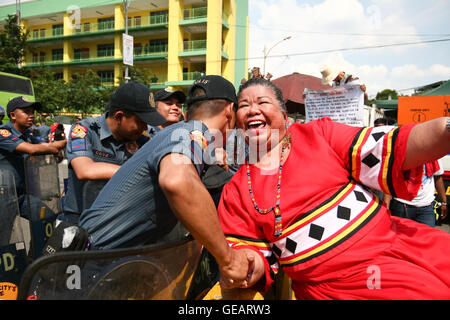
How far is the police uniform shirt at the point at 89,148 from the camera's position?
2.24m

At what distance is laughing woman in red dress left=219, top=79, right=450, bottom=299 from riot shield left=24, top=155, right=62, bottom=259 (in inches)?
86.5

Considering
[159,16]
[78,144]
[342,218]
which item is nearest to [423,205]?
[342,218]

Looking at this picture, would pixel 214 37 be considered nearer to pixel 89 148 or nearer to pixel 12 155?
pixel 12 155

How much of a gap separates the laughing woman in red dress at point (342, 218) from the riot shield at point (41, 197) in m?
2.20

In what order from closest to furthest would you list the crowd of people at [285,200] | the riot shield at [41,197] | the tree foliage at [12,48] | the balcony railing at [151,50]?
the crowd of people at [285,200], the riot shield at [41,197], the tree foliage at [12,48], the balcony railing at [151,50]

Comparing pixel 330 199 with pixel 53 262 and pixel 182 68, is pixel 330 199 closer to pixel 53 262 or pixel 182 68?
pixel 53 262

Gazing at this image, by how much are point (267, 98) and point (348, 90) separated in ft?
8.48

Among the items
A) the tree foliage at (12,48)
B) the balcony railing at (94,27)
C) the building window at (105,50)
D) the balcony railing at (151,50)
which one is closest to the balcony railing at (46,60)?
the balcony railing at (94,27)

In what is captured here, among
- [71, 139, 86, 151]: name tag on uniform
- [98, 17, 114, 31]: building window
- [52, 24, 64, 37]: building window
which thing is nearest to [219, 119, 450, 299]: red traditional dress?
[71, 139, 86, 151]: name tag on uniform

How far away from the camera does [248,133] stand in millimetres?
1793

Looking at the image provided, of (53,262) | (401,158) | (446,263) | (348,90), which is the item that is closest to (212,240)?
(53,262)

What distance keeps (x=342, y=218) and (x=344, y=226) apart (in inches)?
1.5

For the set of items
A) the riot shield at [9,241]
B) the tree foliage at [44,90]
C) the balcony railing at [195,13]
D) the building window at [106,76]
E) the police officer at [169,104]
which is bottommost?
the riot shield at [9,241]

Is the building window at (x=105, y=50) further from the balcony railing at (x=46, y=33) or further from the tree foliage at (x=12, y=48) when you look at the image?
the tree foliage at (x=12, y=48)
